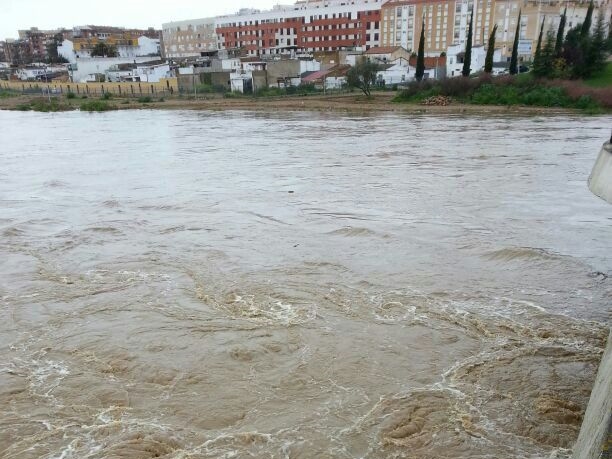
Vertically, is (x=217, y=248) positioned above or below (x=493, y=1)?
below

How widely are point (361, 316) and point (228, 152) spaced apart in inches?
657

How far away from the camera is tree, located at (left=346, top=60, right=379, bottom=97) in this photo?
4962cm

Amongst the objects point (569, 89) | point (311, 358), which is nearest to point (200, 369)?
point (311, 358)

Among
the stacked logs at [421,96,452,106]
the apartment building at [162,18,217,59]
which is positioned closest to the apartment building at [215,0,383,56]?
the apartment building at [162,18,217,59]

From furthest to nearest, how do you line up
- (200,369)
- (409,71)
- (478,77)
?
(409,71) < (478,77) < (200,369)

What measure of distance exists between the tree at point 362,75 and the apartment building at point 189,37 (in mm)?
55494

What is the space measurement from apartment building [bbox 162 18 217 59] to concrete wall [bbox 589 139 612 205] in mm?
99925

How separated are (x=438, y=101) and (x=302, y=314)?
40.1m

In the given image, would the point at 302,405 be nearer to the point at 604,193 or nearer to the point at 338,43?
the point at 604,193

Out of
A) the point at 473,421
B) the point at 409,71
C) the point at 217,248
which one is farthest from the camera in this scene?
the point at 409,71

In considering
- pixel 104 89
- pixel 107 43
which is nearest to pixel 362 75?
pixel 104 89

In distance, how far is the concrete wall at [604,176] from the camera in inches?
203

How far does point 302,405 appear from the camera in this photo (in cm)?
612

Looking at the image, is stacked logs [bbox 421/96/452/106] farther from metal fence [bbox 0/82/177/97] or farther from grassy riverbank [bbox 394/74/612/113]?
metal fence [bbox 0/82/177/97]
